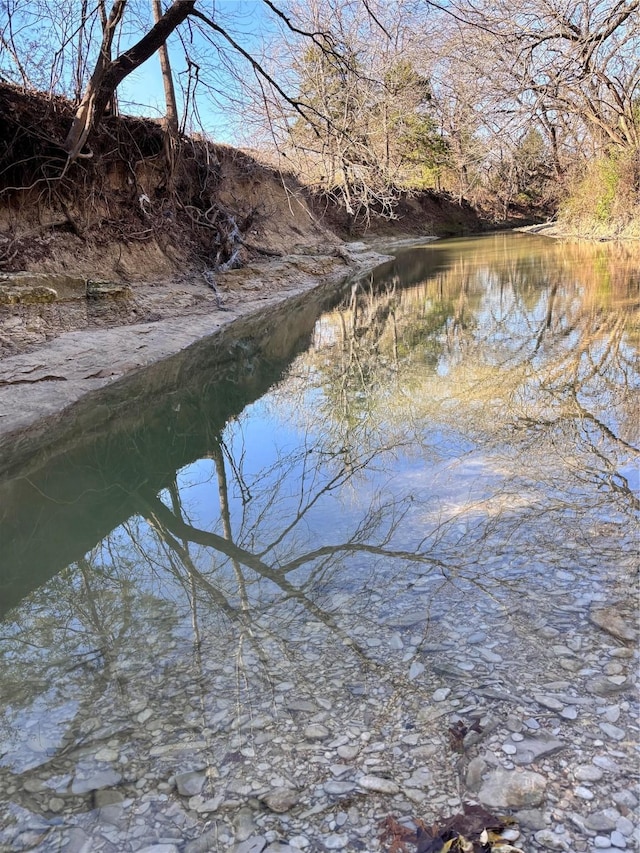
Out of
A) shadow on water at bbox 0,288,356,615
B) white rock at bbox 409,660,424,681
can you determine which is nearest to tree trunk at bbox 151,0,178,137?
shadow on water at bbox 0,288,356,615

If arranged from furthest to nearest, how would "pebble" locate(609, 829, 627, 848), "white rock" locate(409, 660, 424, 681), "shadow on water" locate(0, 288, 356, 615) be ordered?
"shadow on water" locate(0, 288, 356, 615) → "white rock" locate(409, 660, 424, 681) → "pebble" locate(609, 829, 627, 848)

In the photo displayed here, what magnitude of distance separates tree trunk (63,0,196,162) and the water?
4.81 meters

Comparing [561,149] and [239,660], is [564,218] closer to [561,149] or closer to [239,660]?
[561,149]

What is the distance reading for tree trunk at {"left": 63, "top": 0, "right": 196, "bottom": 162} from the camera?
7259 mm

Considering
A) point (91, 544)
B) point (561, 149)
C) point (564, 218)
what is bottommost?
point (91, 544)

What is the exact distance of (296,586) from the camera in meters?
3.14

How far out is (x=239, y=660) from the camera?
256 centimetres

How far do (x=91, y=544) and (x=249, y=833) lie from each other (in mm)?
2663

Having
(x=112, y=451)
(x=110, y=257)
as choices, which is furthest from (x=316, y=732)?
(x=110, y=257)

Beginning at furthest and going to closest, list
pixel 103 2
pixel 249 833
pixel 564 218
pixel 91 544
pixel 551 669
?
pixel 564 218
pixel 103 2
pixel 91 544
pixel 551 669
pixel 249 833

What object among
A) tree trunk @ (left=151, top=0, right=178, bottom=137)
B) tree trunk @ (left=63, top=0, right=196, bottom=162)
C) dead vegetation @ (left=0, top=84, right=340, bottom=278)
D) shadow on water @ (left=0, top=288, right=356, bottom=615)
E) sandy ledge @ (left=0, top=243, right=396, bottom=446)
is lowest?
shadow on water @ (left=0, top=288, right=356, bottom=615)

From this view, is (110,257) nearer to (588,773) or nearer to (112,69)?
(112,69)

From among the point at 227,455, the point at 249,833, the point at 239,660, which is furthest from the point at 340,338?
the point at 249,833

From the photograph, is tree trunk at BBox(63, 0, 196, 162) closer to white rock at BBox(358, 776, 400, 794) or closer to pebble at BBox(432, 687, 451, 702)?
pebble at BBox(432, 687, 451, 702)
